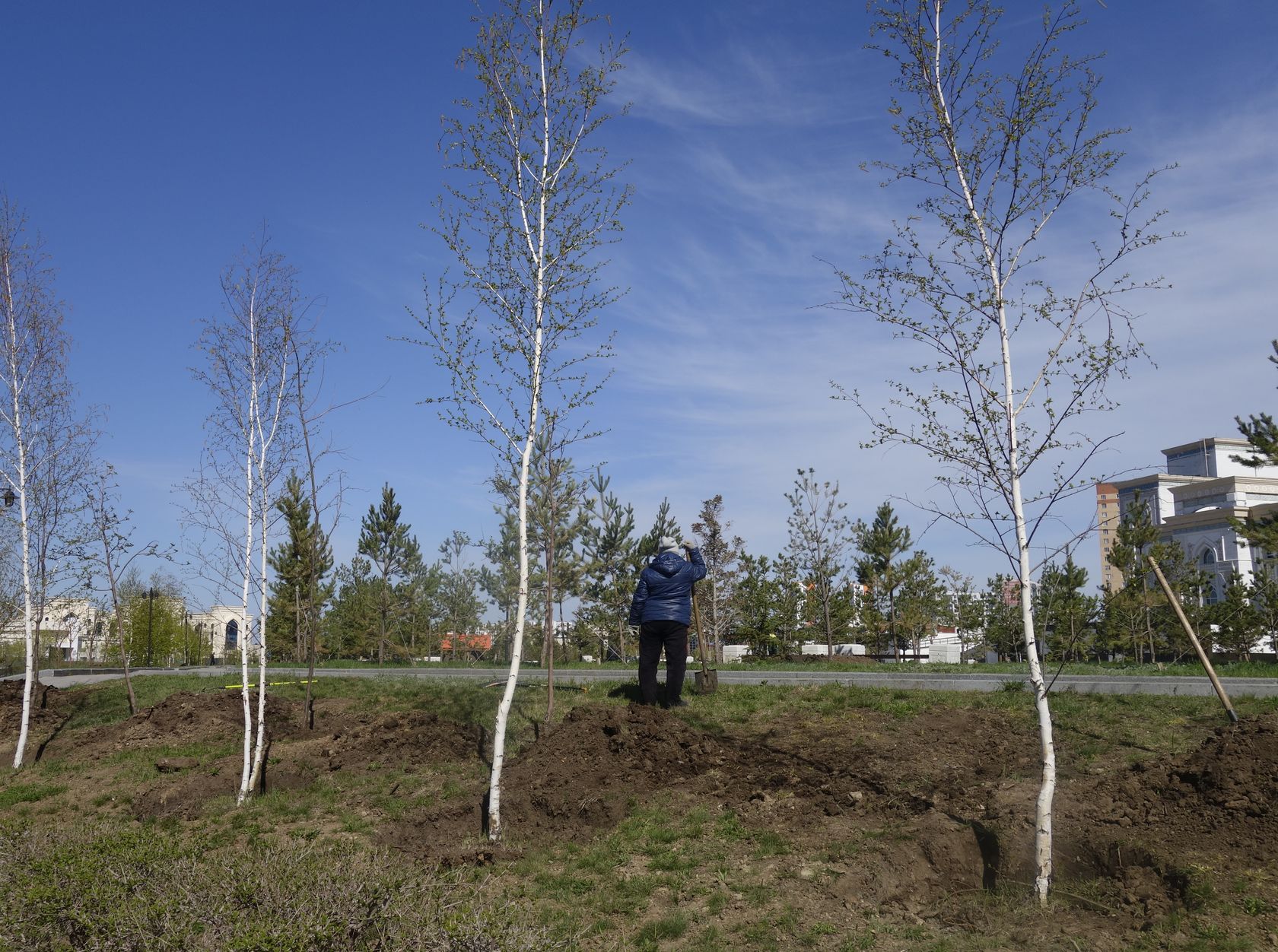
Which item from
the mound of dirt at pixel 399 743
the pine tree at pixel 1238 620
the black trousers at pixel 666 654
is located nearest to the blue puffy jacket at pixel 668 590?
the black trousers at pixel 666 654

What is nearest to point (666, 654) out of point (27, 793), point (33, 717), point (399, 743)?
point (399, 743)

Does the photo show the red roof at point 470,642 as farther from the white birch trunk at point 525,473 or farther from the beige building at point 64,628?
the white birch trunk at point 525,473

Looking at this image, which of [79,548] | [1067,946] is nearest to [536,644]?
[79,548]

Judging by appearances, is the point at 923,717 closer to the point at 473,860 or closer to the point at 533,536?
the point at 473,860

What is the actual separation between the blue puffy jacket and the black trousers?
118 mm

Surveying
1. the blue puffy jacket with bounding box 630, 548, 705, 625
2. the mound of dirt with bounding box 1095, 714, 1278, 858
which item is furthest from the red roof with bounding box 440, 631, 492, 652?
the mound of dirt with bounding box 1095, 714, 1278, 858

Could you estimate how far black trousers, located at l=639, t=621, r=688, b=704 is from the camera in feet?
42.1

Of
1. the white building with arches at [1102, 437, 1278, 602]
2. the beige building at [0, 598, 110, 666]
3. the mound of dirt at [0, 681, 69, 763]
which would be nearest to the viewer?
the mound of dirt at [0, 681, 69, 763]

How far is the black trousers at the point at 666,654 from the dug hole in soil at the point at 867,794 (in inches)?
48.1

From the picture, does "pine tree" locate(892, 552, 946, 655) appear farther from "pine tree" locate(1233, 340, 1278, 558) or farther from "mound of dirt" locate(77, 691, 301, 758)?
"mound of dirt" locate(77, 691, 301, 758)

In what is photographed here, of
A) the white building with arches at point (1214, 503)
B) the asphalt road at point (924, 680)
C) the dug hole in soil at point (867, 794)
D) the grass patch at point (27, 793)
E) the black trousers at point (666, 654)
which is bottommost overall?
the grass patch at point (27, 793)

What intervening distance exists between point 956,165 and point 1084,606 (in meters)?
24.1

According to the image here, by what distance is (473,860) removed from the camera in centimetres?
821

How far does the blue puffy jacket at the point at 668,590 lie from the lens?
504 inches
